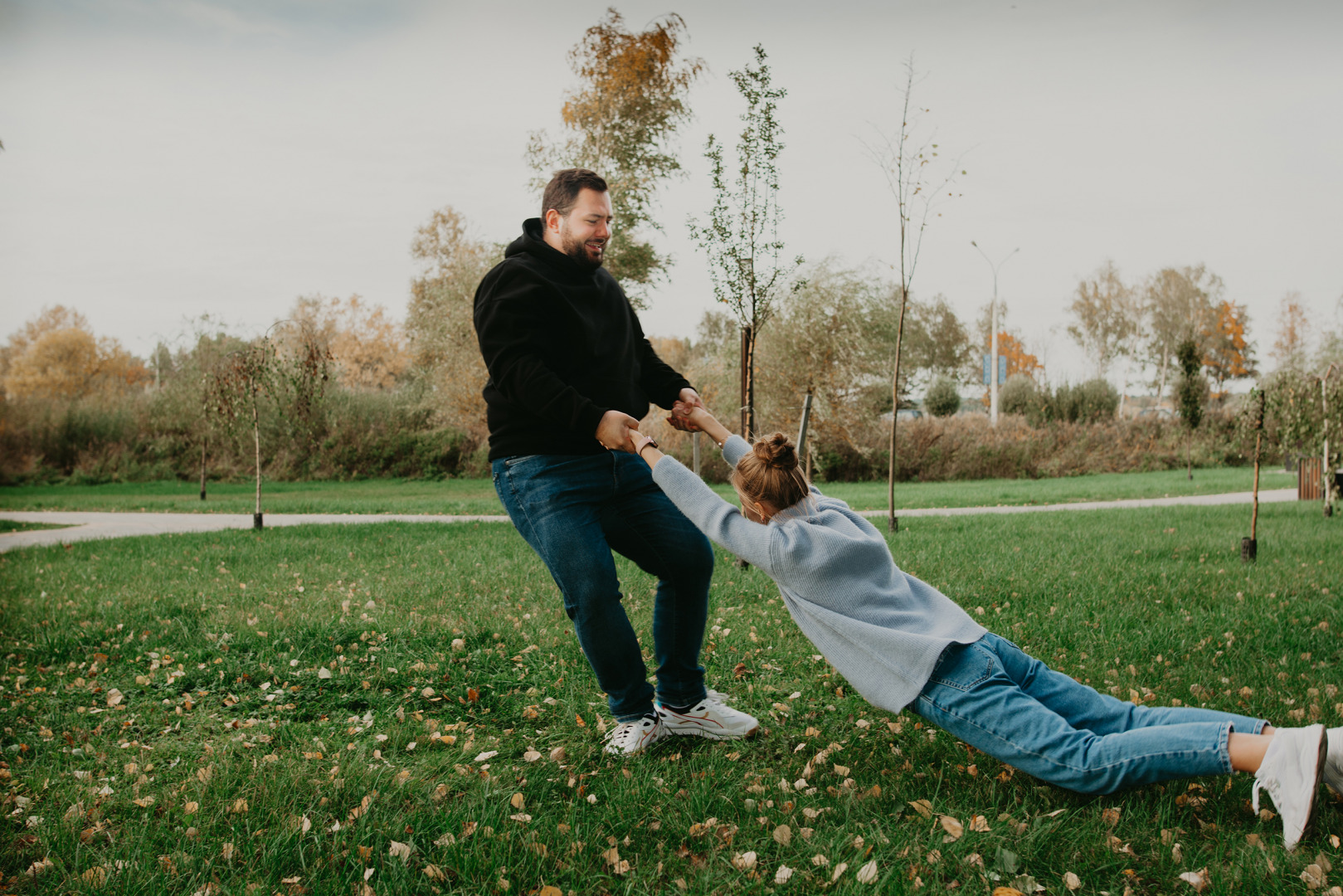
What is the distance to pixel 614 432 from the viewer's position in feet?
9.68

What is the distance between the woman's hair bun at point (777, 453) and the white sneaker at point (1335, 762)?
1.75m

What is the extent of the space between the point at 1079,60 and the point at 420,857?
23.3 ft

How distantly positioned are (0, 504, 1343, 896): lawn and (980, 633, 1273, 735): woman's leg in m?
0.26

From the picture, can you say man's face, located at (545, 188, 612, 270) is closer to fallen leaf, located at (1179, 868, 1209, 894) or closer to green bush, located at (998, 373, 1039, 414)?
fallen leaf, located at (1179, 868, 1209, 894)

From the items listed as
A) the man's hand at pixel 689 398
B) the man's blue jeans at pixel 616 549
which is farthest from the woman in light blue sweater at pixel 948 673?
the man's hand at pixel 689 398

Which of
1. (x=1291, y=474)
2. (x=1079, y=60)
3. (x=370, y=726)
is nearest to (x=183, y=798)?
(x=370, y=726)

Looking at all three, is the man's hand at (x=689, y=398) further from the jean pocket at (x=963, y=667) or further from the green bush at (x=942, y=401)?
the green bush at (x=942, y=401)

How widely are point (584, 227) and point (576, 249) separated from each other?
0.09 metres

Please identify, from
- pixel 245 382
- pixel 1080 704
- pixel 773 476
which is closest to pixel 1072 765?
pixel 1080 704

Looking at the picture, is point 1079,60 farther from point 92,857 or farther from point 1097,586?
point 92,857

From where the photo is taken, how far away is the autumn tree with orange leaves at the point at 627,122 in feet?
51.6

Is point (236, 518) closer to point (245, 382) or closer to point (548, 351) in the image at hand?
point (245, 382)

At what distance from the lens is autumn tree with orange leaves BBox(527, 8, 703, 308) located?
51.6 ft

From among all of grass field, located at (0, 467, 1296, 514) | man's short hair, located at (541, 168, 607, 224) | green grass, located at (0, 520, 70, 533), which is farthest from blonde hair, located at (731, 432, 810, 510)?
green grass, located at (0, 520, 70, 533)
